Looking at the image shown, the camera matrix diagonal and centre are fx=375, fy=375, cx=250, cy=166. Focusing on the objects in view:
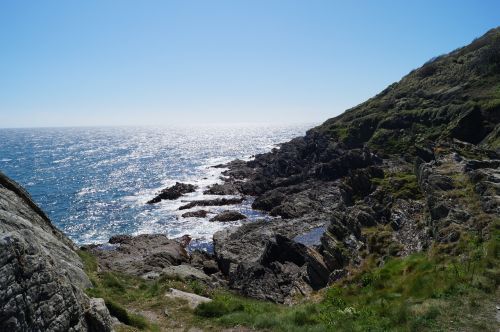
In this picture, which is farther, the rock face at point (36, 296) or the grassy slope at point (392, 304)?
the grassy slope at point (392, 304)

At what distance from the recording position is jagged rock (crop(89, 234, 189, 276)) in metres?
42.2

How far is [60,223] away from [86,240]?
12334 mm

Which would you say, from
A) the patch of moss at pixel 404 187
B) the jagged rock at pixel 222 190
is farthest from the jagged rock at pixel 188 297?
the jagged rock at pixel 222 190

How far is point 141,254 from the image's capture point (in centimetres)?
5053

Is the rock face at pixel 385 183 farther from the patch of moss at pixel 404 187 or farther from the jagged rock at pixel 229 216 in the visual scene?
the jagged rock at pixel 229 216

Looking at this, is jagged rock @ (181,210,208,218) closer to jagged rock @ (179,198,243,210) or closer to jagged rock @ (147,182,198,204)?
jagged rock @ (179,198,243,210)

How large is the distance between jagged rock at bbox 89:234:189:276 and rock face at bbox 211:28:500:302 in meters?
6.45

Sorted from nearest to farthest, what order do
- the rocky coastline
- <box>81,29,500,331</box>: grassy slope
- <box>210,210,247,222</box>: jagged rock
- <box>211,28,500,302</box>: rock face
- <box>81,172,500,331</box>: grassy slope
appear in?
the rocky coastline → <box>81,172,500,331</box>: grassy slope → <box>81,29,500,331</box>: grassy slope → <box>211,28,500,302</box>: rock face → <box>210,210,247,222</box>: jagged rock

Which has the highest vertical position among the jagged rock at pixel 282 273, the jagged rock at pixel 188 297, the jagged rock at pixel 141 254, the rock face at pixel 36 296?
the rock face at pixel 36 296

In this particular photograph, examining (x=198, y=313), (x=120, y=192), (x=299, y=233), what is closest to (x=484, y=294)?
(x=198, y=313)

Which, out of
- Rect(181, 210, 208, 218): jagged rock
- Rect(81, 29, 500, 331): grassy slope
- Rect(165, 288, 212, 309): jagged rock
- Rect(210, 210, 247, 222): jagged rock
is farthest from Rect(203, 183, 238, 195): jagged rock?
Rect(165, 288, 212, 309): jagged rock

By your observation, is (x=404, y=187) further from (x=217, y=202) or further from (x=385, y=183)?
(x=217, y=202)

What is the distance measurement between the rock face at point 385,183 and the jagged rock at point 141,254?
21.2ft

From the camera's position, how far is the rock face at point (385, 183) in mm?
23141
